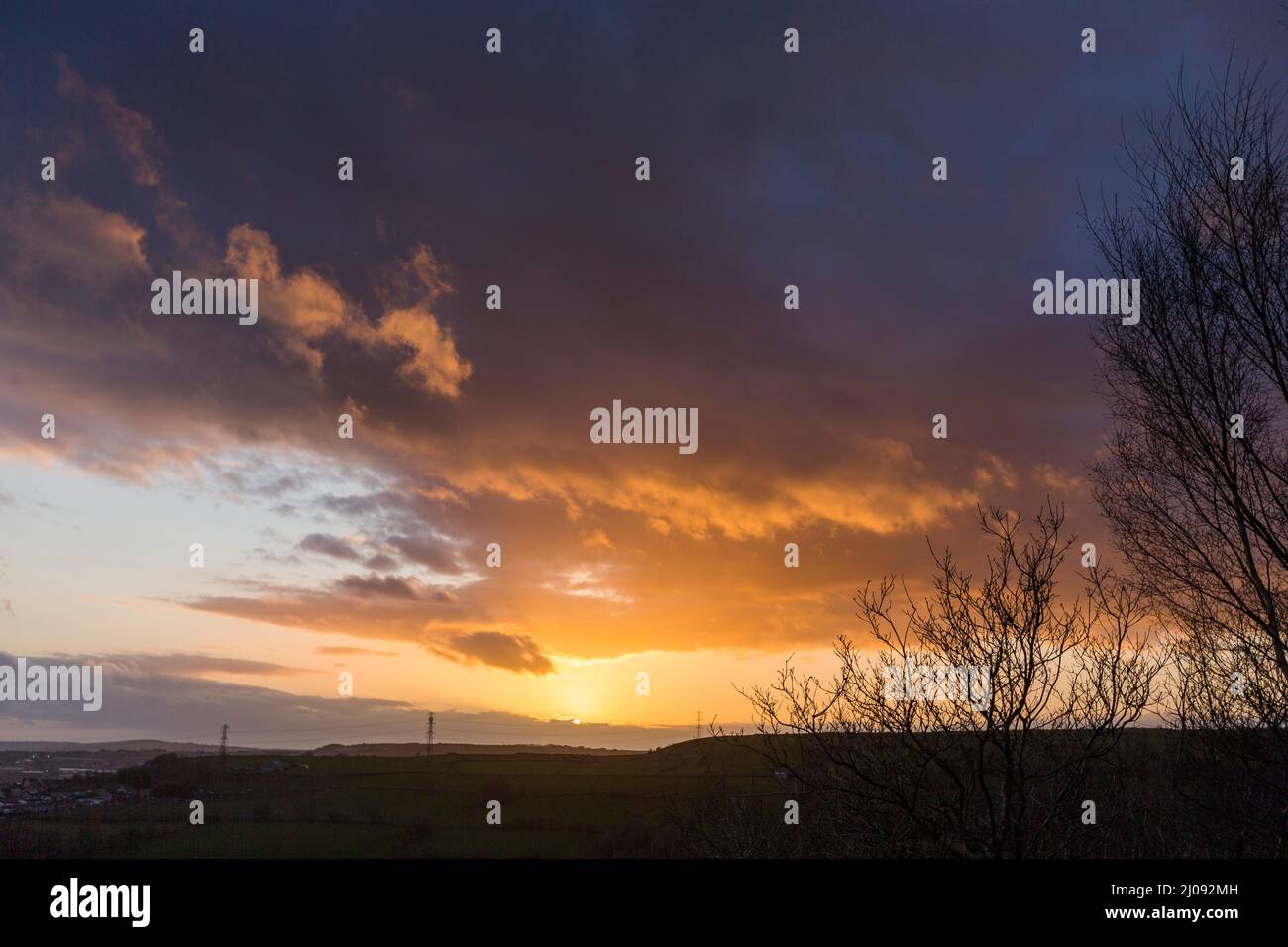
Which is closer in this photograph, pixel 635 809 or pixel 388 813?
pixel 635 809

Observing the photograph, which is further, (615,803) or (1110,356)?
(615,803)

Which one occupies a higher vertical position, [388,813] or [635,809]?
[635,809]

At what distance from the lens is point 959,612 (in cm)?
1037

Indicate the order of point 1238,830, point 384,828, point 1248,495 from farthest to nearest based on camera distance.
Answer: point 384,828 → point 1238,830 → point 1248,495

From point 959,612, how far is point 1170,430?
26.8 feet

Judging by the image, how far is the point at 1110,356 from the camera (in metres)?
15.7

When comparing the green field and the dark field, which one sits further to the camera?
the green field

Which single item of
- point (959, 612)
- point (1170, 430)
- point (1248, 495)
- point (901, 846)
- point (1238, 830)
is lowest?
point (1238, 830)

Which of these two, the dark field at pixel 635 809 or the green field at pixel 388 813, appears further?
the green field at pixel 388 813

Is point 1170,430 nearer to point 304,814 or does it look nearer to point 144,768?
point 304,814
